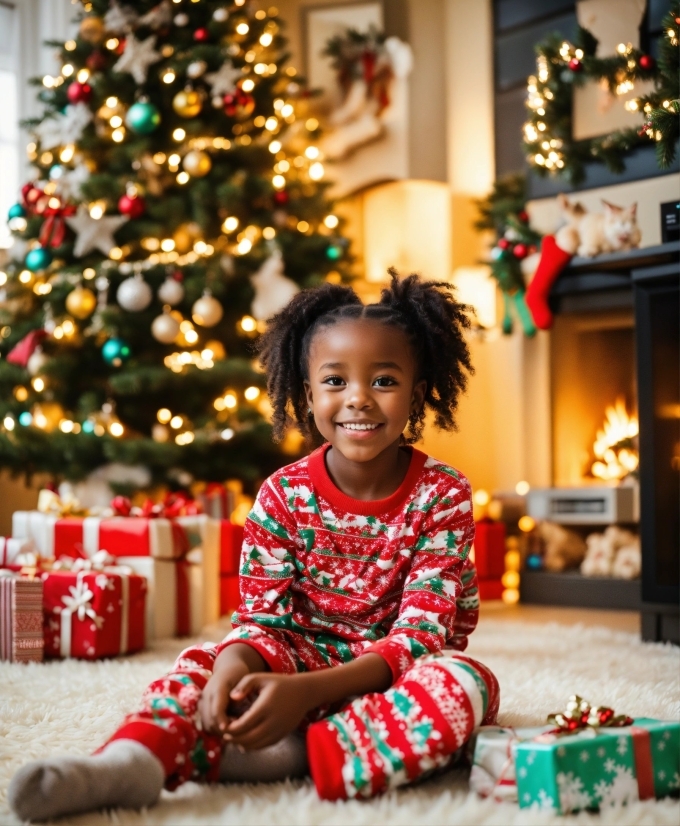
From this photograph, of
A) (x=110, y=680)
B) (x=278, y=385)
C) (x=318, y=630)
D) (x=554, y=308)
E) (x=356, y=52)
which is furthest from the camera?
(x=356, y=52)

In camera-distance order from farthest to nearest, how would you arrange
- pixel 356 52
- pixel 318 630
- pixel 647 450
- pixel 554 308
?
pixel 356 52 → pixel 554 308 → pixel 647 450 → pixel 318 630

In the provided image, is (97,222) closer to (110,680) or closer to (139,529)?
(139,529)

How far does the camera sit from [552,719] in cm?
121

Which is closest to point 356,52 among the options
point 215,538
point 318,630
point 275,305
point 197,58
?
point 197,58

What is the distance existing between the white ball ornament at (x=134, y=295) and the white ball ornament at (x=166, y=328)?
0.08 meters

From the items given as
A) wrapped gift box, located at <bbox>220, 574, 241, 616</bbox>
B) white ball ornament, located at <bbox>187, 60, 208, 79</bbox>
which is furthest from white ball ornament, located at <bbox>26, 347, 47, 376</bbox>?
white ball ornament, located at <bbox>187, 60, 208, 79</bbox>

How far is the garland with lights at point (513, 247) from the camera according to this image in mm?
3439

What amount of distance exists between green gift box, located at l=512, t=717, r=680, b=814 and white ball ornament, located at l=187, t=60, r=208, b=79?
109 inches

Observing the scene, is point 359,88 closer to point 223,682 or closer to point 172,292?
point 172,292

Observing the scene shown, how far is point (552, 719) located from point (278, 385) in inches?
26.0

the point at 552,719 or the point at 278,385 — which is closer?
the point at 552,719

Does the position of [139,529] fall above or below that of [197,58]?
below

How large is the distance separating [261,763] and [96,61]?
285 centimetres

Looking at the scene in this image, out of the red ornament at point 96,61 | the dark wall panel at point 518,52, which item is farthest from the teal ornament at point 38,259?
the dark wall panel at point 518,52
